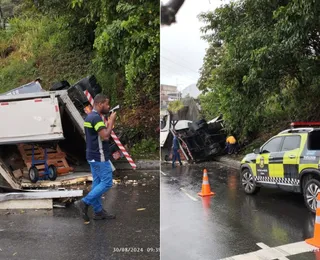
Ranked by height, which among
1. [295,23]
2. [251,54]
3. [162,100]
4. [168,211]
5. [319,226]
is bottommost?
[319,226]

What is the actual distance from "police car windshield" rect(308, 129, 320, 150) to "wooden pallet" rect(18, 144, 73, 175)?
5.20 metres

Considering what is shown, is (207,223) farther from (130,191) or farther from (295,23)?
(130,191)

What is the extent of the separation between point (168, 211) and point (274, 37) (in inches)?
60.8

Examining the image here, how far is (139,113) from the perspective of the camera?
1021cm

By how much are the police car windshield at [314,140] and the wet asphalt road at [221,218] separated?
641 millimetres

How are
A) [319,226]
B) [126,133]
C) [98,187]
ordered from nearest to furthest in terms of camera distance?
[319,226]
[98,187]
[126,133]

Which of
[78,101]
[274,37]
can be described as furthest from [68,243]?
[78,101]

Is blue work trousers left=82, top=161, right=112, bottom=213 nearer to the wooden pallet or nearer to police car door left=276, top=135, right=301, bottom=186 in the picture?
police car door left=276, top=135, right=301, bottom=186

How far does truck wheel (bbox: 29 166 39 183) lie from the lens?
22.9ft

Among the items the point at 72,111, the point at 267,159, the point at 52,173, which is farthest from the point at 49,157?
the point at 267,159

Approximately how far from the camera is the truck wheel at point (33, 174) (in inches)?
275

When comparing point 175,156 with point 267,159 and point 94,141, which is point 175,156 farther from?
point 94,141

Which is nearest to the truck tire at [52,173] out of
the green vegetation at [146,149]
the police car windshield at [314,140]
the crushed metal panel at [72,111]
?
the crushed metal panel at [72,111]

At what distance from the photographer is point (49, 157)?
24.9 ft
